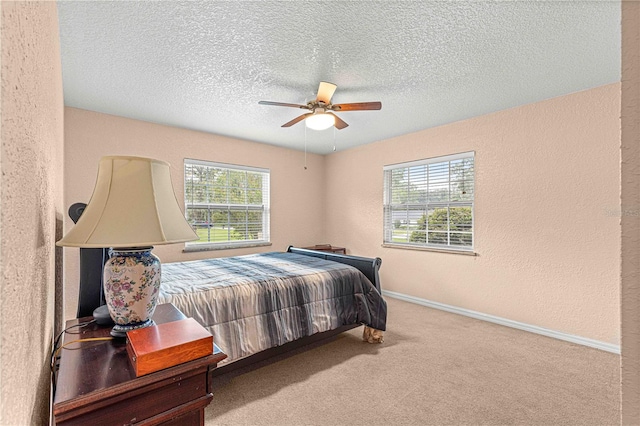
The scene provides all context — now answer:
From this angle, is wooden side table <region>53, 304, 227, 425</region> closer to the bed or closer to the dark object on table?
the dark object on table

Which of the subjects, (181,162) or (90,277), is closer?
(90,277)

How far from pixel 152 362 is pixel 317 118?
2297 millimetres

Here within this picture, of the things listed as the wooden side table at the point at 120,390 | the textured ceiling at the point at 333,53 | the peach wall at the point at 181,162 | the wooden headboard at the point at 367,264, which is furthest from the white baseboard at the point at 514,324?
the wooden side table at the point at 120,390

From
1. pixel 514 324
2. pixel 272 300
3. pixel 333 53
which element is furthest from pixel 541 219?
pixel 272 300

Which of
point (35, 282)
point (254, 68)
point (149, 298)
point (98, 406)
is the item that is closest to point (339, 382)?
point (149, 298)

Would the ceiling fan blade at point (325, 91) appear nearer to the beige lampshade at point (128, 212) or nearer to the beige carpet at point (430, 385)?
the beige lampshade at point (128, 212)

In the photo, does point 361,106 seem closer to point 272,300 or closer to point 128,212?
point 272,300

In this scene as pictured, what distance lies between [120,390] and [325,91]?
92.4 inches

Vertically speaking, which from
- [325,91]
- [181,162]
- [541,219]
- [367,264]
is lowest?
[367,264]

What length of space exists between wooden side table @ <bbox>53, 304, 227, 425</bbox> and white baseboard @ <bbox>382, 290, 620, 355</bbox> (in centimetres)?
339

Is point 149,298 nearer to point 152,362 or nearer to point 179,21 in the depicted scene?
point 152,362

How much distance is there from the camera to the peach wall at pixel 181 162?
3.23 metres
